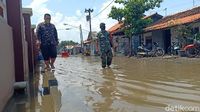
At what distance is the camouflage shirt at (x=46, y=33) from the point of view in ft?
30.5

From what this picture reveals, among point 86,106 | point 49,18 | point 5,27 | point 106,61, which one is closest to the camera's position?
point 86,106

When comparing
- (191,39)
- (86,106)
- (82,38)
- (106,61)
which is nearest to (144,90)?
(86,106)

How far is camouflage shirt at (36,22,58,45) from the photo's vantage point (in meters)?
9.30

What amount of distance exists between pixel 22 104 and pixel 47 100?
17.3 inches

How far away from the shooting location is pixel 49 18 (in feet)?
30.0

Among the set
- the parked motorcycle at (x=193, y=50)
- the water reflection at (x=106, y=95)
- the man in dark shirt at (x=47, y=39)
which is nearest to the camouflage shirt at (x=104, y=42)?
the man in dark shirt at (x=47, y=39)

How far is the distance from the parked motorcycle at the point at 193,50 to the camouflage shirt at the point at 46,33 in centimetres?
1368

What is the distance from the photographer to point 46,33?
366 inches

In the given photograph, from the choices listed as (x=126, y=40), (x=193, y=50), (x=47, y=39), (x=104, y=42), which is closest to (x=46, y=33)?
(x=47, y=39)

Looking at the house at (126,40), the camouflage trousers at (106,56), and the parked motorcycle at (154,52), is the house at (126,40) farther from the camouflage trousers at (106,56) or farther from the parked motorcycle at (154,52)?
the camouflage trousers at (106,56)

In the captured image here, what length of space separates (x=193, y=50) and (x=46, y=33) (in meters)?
14.5

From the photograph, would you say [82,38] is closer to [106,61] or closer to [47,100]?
[106,61]

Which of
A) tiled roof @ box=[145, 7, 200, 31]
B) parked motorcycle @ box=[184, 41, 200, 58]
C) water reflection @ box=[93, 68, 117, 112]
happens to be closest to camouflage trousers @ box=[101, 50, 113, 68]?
water reflection @ box=[93, 68, 117, 112]

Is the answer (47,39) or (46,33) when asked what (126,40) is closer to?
(47,39)
